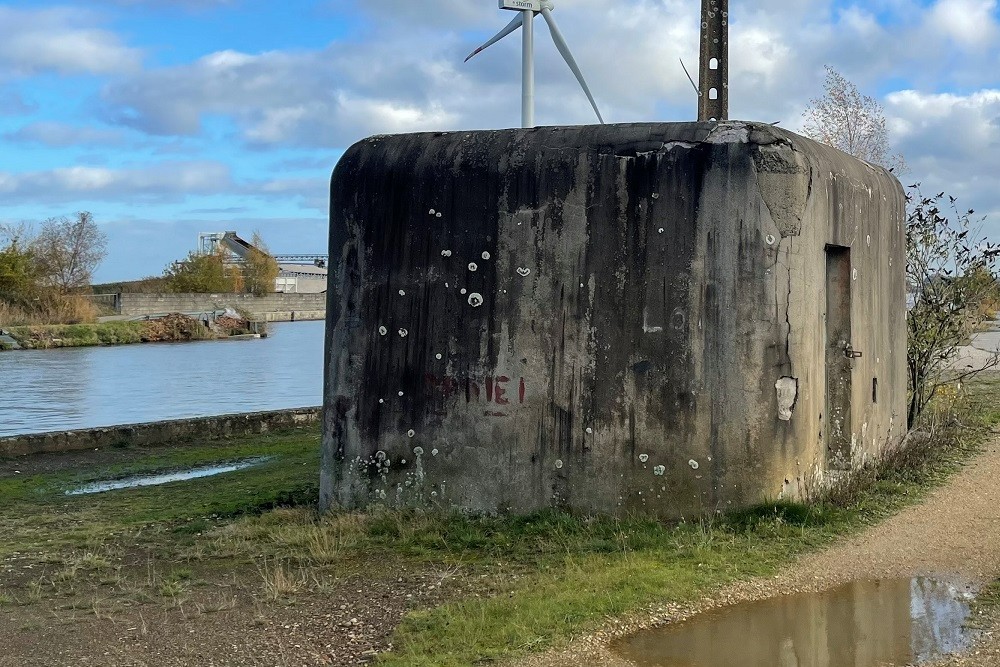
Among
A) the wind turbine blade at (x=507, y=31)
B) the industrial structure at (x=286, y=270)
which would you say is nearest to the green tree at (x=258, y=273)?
the industrial structure at (x=286, y=270)

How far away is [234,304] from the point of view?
220 ft

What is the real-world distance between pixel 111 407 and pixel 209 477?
14.1 meters

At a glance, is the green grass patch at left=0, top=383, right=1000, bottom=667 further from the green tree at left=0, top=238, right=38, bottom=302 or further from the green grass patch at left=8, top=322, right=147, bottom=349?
the green tree at left=0, top=238, right=38, bottom=302

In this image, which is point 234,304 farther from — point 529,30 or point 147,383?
point 529,30

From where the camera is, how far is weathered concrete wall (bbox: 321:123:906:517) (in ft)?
23.9

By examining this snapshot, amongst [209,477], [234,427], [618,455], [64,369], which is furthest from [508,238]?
[64,369]

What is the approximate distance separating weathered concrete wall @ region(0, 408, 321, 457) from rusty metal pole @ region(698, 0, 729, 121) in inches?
363

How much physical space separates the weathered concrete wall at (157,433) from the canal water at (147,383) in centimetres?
343

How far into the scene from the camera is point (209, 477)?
1191cm

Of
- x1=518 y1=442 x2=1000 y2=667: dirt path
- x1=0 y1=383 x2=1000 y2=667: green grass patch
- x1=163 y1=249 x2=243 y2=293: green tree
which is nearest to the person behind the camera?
x1=518 y1=442 x2=1000 y2=667: dirt path

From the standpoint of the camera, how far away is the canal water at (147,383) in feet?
75.6

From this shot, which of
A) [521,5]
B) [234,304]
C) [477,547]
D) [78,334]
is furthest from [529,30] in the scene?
[234,304]

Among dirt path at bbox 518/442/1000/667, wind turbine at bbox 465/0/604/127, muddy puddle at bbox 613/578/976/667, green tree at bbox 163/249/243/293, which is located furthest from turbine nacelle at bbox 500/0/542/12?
green tree at bbox 163/249/243/293

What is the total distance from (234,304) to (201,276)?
3.76 meters
